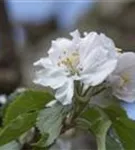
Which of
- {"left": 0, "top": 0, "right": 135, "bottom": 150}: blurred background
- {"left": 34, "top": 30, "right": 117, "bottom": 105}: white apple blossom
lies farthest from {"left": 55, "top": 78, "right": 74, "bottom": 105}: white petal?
{"left": 0, "top": 0, "right": 135, "bottom": 150}: blurred background

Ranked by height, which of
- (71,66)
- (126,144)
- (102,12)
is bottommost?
(126,144)

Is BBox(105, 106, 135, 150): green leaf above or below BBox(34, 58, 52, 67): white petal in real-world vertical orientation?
below

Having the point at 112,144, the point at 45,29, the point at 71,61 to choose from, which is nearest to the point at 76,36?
the point at 71,61

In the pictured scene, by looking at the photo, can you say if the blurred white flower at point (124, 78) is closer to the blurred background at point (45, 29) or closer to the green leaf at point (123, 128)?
the green leaf at point (123, 128)

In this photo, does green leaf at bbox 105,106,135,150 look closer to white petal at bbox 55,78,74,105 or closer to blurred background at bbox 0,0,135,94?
white petal at bbox 55,78,74,105

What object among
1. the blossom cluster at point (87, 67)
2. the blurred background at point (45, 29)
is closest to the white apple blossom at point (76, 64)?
the blossom cluster at point (87, 67)

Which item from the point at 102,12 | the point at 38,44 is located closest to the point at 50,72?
the point at 38,44

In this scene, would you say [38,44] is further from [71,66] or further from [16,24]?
[71,66]

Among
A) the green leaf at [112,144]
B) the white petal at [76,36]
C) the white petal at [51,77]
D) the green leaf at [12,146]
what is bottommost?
the green leaf at [112,144]
